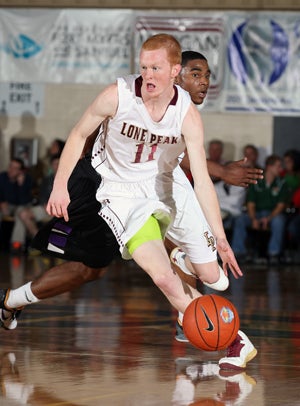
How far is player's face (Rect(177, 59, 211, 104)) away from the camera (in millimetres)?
8461

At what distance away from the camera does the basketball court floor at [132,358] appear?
6.08m

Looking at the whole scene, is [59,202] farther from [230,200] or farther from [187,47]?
[187,47]

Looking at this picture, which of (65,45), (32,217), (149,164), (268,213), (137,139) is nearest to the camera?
(137,139)

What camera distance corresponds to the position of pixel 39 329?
8.80m

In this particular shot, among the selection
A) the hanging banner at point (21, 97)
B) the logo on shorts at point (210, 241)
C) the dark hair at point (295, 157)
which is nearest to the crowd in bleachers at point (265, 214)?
the dark hair at point (295, 157)

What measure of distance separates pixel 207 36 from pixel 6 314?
36.9 ft

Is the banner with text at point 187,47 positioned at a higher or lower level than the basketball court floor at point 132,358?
higher

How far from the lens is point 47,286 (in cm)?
829

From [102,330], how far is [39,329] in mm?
470

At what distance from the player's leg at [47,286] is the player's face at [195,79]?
4.72 feet

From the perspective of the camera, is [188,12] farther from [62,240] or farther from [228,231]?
[62,240]

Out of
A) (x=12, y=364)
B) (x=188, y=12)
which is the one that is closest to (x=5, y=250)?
(x=188, y=12)

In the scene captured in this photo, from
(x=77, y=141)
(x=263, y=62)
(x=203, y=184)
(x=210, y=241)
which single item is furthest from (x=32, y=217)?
(x=203, y=184)

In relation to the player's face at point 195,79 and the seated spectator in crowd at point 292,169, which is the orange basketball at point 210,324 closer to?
the player's face at point 195,79
